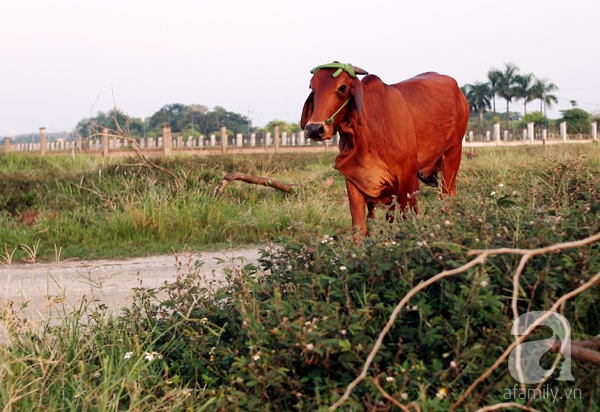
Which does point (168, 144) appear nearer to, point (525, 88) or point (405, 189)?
point (405, 189)

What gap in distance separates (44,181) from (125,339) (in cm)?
A: 835

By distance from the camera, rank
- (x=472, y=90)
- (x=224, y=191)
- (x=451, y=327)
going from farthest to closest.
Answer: (x=472, y=90), (x=224, y=191), (x=451, y=327)

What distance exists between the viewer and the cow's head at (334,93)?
4.92 m

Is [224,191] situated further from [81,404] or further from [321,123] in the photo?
[81,404]

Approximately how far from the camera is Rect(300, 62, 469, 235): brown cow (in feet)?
16.5

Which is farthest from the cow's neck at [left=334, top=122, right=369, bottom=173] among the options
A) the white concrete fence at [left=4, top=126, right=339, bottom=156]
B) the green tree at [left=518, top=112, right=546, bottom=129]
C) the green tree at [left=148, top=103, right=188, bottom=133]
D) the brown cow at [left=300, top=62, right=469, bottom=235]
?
the green tree at [left=148, top=103, right=188, bottom=133]

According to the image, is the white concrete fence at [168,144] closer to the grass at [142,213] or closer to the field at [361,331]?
the grass at [142,213]

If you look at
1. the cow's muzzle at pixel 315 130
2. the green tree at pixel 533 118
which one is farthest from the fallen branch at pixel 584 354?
the green tree at pixel 533 118

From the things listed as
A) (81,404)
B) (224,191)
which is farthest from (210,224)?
(81,404)

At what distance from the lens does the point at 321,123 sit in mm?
4816

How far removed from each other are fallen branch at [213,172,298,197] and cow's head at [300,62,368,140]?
16.5 feet

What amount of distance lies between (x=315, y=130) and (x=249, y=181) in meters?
5.65

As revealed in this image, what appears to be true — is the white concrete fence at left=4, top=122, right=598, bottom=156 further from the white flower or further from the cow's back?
the white flower

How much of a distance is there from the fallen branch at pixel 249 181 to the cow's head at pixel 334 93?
16.5ft
